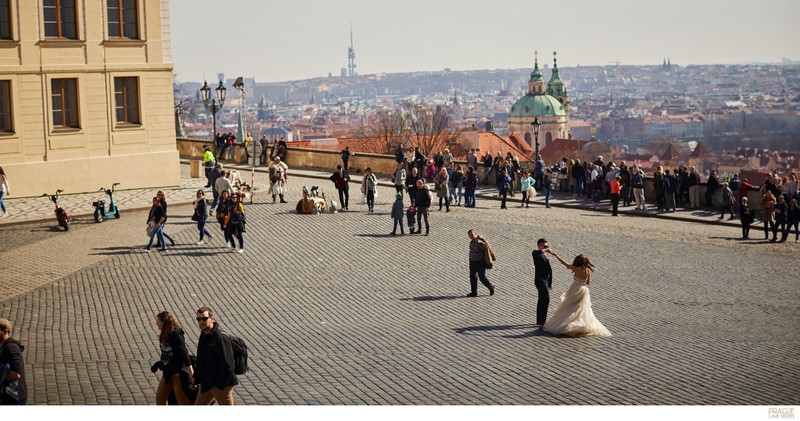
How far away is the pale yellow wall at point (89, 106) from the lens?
109 feet

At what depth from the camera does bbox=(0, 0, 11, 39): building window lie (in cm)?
3284

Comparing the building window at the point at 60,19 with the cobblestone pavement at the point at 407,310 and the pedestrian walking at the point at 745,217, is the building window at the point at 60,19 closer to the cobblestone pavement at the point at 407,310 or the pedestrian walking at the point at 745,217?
the cobblestone pavement at the point at 407,310

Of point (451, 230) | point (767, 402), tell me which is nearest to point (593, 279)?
point (451, 230)

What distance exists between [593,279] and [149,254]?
887cm

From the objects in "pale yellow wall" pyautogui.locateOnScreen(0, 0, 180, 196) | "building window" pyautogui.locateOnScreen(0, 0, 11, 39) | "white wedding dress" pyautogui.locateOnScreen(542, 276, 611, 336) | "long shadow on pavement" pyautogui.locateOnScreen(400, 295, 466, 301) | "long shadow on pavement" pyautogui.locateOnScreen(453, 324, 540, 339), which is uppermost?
"building window" pyautogui.locateOnScreen(0, 0, 11, 39)

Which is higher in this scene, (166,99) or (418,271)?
(166,99)

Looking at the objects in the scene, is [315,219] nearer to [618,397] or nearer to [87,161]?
[87,161]

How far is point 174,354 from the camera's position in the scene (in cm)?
1278

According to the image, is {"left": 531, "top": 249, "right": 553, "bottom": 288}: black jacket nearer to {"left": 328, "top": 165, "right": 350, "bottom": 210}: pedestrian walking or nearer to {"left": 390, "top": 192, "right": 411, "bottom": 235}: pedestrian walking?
{"left": 390, "top": 192, "right": 411, "bottom": 235}: pedestrian walking

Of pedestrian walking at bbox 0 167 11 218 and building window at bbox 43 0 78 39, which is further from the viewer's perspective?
building window at bbox 43 0 78 39

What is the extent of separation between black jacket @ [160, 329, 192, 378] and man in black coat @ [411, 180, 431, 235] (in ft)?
52.0

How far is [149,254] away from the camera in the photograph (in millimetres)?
25625

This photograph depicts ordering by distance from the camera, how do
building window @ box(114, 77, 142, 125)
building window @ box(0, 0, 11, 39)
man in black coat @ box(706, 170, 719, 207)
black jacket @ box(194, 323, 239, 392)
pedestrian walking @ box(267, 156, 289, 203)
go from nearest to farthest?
black jacket @ box(194, 323, 239, 392)
building window @ box(0, 0, 11, 39)
pedestrian walking @ box(267, 156, 289, 203)
man in black coat @ box(706, 170, 719, 207)
building window @ box(114, 77, 142, 125)
